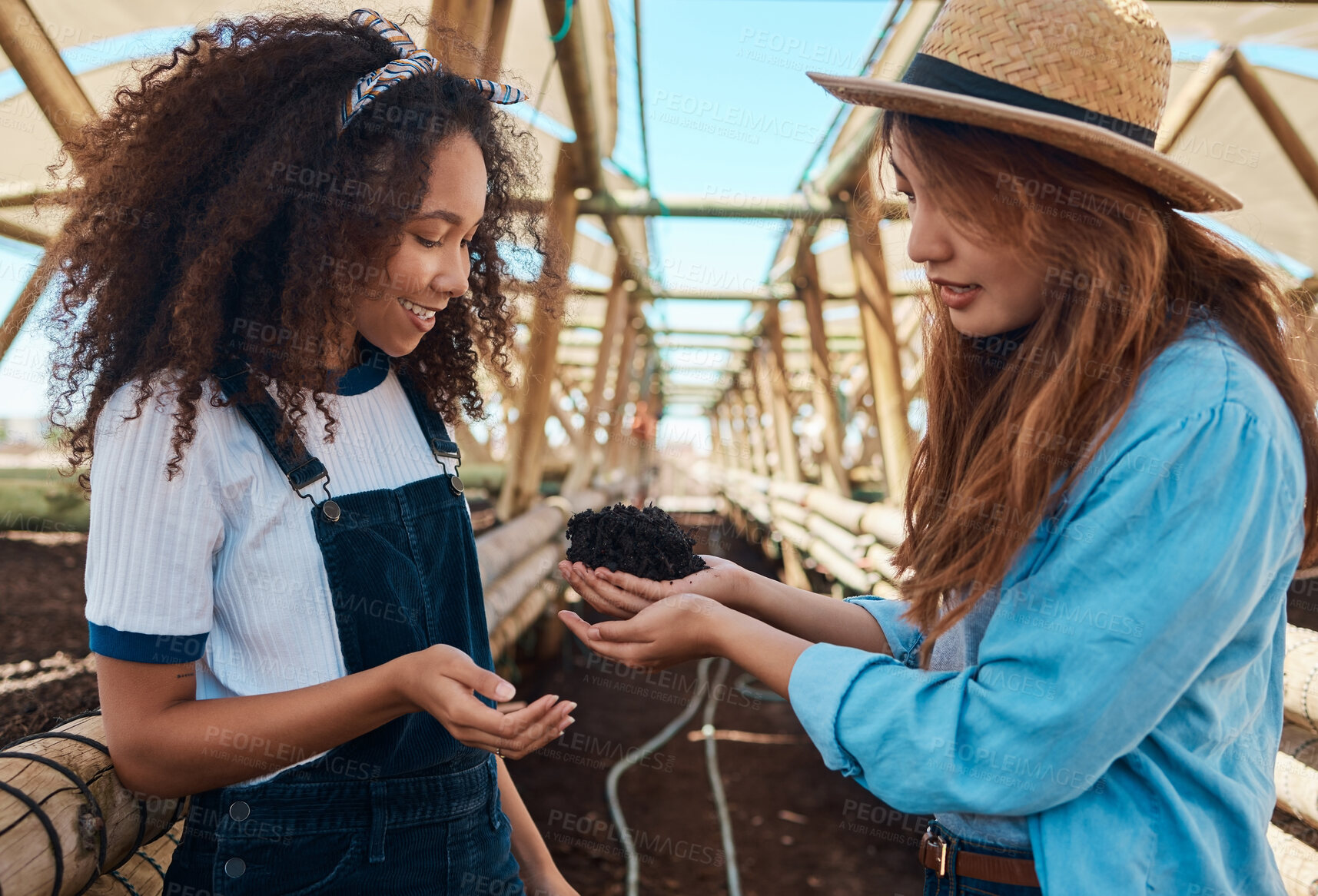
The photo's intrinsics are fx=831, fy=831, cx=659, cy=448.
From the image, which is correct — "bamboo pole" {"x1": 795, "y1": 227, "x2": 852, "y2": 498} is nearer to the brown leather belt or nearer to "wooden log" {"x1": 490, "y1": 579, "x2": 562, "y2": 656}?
"wooden log" {"x1": 490, "y1": 579, "x2": 562, "y2": 656}

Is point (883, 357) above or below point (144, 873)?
above

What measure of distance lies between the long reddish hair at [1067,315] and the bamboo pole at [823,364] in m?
7.99

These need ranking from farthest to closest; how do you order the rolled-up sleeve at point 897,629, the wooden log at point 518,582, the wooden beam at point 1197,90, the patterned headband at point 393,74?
the wooden log at point 518,582 < the wooden beam at point 1197,90 < the rolled-up sleeve at point 897,629 < the patterned headband at point 393,74

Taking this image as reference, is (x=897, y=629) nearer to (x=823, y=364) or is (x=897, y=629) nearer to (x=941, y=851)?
(x=941, y=851)

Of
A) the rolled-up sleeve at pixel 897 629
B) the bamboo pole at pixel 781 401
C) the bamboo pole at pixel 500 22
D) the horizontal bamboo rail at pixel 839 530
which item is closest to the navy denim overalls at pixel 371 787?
the rolled-up sleeve at pixel 897 629

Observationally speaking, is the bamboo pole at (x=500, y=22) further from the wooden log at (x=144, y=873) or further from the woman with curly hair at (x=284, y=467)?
the wooden log at (x=144, y=873)

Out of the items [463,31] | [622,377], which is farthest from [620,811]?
[622,377]

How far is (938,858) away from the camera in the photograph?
1459 millimetres

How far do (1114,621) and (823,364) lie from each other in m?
8.71

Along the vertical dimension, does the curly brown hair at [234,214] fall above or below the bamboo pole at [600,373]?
above

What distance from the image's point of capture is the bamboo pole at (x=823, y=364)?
9477 millimetres

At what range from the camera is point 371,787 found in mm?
1605

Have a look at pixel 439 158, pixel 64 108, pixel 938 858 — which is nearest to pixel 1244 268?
pixel 938 858

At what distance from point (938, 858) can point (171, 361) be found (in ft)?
5.36
